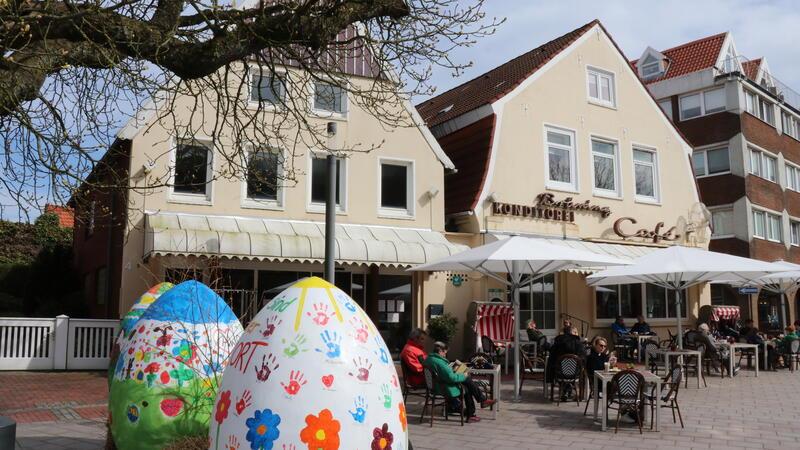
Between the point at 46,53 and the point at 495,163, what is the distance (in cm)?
1391

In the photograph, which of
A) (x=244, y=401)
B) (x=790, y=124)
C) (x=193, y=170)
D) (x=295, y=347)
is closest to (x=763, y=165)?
(x=790, y=124)

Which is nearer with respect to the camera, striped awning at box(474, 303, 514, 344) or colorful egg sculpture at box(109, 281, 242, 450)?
colorful egg sculpture at box(109, 281, 242, 450)

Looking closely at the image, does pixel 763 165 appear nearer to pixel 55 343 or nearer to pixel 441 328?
pixel 441 328

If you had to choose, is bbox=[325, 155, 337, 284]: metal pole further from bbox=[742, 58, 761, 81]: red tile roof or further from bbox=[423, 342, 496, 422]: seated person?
bbox=[742, 58, 761, 81]: red tile roof

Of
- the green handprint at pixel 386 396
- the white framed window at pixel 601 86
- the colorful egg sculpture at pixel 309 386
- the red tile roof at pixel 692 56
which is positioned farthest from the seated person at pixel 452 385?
the red tile roof at pixel 692 56

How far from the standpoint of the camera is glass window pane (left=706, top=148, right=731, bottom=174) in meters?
31.8

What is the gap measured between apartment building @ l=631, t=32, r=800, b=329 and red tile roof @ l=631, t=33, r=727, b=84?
0.17 ft

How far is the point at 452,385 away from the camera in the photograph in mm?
9695

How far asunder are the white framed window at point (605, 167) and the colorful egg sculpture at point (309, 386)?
17759 mm

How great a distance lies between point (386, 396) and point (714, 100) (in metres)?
33.1

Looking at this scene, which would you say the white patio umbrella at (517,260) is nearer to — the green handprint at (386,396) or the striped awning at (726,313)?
the green handprint at (386,396)

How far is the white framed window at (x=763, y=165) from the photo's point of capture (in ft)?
105

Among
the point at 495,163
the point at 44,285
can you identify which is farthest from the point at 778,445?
the point at 44,285

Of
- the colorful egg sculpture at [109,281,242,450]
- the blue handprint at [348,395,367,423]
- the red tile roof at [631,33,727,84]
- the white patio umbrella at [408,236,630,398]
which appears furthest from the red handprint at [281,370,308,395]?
the red tile roof at [631,33,727,84]
